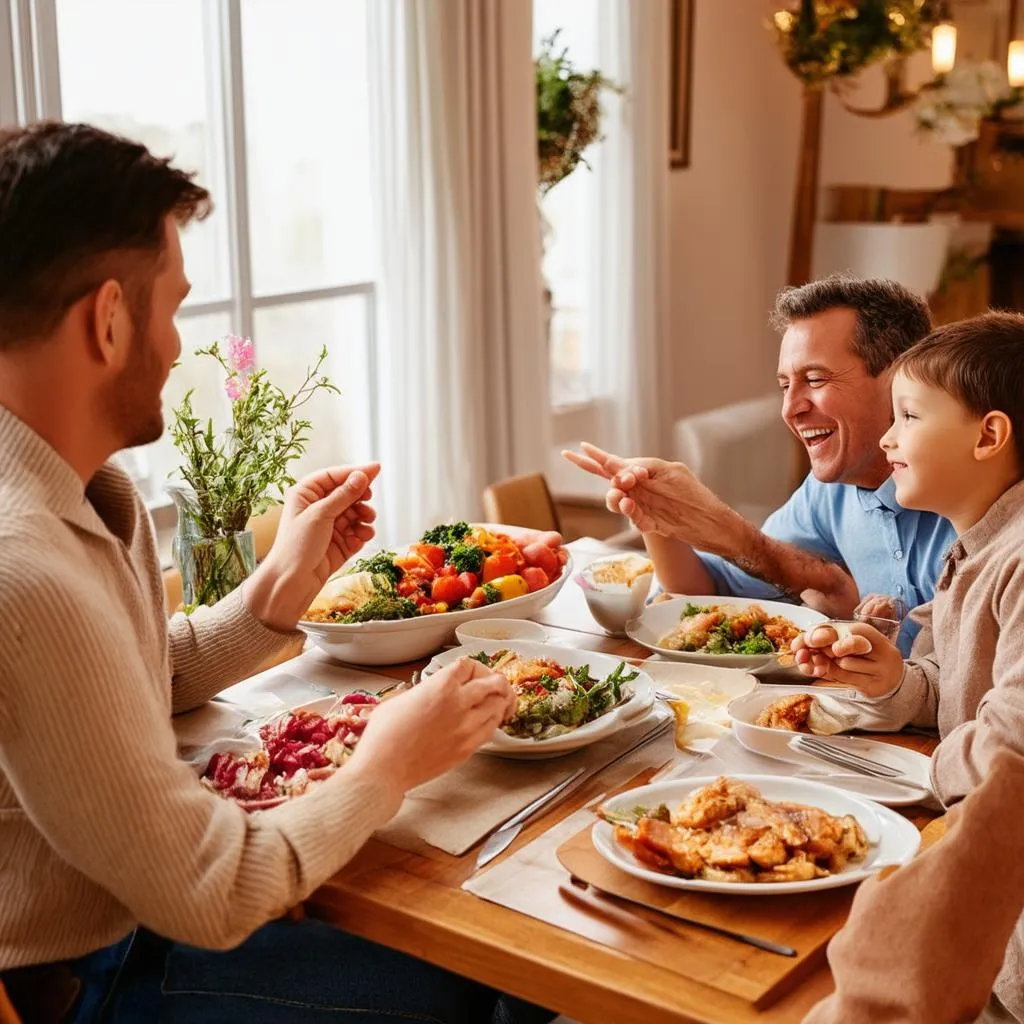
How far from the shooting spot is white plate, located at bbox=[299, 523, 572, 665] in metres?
1.95

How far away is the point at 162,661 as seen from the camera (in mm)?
1516

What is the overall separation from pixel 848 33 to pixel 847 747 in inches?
161

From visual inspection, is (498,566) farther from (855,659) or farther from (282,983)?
(282,983)

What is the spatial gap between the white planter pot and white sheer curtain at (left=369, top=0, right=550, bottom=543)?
5.28 ft

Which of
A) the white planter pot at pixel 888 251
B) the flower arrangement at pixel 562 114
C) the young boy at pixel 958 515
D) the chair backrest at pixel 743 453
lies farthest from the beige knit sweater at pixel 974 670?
the white planter pot at pixel 888 251

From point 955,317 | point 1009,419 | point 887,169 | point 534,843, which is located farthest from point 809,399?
point 887,169

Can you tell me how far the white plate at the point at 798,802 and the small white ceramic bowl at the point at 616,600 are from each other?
1.91 feet

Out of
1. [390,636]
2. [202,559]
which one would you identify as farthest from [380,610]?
[202,559]

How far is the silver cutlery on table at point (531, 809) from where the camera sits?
142 centimetres

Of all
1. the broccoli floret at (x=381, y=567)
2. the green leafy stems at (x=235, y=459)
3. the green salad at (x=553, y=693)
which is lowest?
the green salad at (x=553, y=693)

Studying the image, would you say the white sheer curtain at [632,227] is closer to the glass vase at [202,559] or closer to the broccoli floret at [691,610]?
the broccoli floret at [691,610]

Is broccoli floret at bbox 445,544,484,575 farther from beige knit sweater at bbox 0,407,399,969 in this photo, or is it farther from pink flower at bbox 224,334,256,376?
beige knit sweater at bbox 0,407,399,969

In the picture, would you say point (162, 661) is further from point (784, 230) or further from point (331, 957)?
point (784, 230)

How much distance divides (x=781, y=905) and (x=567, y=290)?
4.09 meters
